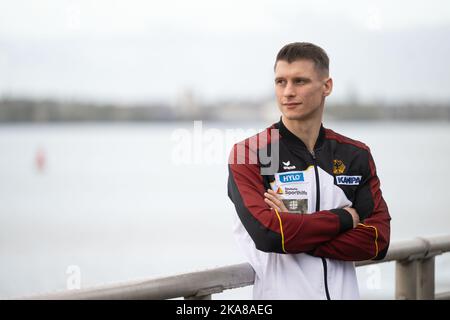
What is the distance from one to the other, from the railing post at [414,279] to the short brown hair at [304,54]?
1127 millimetres

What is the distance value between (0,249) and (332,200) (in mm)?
20093

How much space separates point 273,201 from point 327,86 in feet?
1.49

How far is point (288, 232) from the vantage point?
7.20 feet

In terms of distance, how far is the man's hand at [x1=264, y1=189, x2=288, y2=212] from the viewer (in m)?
2.26

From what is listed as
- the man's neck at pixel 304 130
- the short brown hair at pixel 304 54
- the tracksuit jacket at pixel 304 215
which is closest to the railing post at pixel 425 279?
the tracksuit jacket at pixel 304 215

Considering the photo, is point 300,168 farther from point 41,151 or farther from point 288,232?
point 41,151

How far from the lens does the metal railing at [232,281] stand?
6.70ft

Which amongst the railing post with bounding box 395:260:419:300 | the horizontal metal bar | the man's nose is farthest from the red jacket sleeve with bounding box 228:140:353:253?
the horizontal metal bar

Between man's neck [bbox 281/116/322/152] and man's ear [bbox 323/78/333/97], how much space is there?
109 millimetres

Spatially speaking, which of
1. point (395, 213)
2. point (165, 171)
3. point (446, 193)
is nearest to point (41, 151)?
point (165, 171)

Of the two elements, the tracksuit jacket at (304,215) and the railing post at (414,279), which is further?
the railing post at (414,279)

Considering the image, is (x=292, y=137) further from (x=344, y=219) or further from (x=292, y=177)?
(x=344, y=219)

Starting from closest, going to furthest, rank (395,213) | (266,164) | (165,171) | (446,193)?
(266,164) < (395,213) < (446,193) < (165,171)

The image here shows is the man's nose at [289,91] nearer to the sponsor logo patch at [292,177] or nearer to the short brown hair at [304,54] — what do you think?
the short brown hair at [304,54]
